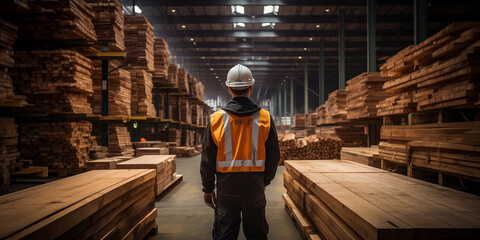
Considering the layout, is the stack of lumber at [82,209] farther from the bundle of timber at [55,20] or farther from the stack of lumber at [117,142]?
the stack of lumber at [117,142]

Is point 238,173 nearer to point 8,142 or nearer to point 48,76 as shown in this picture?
point 8,142

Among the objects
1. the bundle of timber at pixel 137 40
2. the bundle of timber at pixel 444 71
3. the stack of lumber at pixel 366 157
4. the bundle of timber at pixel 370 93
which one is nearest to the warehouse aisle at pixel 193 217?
the stack of lumber at pixel 366 157

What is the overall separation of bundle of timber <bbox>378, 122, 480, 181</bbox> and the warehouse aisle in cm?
A: 196

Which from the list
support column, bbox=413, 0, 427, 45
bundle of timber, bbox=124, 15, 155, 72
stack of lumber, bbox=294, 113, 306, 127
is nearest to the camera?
support column, bbox=413, 0, 427, 45

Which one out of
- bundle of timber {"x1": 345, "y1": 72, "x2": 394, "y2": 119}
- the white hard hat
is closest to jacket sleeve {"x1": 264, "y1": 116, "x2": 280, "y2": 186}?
the white hard hat

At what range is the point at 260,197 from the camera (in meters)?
2.11

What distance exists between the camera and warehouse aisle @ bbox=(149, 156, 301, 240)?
10.6 feet

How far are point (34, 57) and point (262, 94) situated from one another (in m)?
39.0

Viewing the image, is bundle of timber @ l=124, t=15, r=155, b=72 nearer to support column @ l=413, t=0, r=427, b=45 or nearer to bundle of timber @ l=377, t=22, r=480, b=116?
bundle of timber @ l=377, t=22, r=480, b=116

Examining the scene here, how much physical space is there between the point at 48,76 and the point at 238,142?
233 inches

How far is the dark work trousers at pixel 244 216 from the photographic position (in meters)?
2.07

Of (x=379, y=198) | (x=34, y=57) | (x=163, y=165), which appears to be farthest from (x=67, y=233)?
(x=34, y=57)

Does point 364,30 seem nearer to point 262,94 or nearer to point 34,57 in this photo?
point 34,57

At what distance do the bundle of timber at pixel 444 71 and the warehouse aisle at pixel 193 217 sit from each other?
2573 millimetres
